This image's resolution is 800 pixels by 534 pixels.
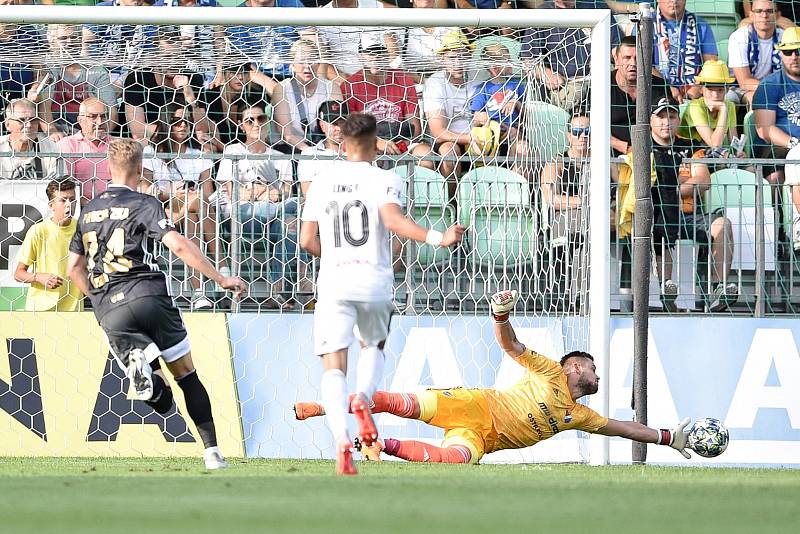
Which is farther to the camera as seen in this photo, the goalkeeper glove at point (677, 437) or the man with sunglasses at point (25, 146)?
the man with sunglasses at point (25, 146)

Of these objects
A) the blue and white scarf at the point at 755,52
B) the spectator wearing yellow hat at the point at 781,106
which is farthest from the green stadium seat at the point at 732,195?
the blue and white scarf at the point at 755,52

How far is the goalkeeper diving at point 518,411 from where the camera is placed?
25.5 ft

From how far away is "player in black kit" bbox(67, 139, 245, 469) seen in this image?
6664 mm

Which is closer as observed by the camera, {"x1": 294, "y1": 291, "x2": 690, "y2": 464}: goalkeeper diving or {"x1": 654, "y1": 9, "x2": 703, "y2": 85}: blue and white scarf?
{"x1": 294, "y1": 291, "x2": 690, "y2": 464}: goalkeeper diving

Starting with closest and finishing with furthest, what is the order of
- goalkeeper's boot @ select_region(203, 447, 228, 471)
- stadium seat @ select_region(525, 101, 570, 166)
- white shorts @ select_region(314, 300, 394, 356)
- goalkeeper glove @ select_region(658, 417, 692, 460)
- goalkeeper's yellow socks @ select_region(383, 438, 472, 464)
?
white shorts @ select_region(314, 300, 394, 356), goalkeeper's boot @ select_region(203, 447, 228, 471), goalkeeper's yellow socks @ select_region(383, 438, 472, 464), goalkeeper glove @ select_region(658, 417, 692, 460), stadium seat @ select_region(525, 101, 570, 166)

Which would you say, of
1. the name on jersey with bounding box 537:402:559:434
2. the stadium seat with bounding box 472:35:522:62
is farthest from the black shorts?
the stadium seat with bounding box 472:35:522:62

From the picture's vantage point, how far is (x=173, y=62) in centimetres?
946

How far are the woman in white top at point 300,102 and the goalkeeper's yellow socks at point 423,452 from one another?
3.30 meters

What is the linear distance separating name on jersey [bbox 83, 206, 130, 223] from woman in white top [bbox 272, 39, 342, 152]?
3.56m

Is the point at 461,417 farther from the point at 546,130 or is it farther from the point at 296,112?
the point at 296,112

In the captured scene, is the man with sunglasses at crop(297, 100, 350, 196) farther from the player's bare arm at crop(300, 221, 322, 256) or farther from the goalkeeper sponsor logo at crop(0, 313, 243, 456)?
the player's bare arm at crop(300, 221, 322, 256)

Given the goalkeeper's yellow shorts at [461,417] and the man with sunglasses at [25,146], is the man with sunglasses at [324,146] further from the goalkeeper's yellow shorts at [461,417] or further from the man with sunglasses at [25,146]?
the goalkeeper's yellow shorts at [461,417]

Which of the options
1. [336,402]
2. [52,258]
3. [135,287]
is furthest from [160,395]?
[52,258]

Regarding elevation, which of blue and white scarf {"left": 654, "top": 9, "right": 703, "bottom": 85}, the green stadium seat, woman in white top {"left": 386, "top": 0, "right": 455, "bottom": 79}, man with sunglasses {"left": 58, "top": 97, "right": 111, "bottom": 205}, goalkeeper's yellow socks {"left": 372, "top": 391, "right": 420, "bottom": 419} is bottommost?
goalkeeper's yellow socks {"left": 372, "top": 391, "right": 420, "bottom": 419}
